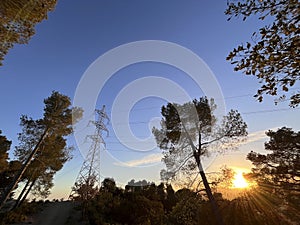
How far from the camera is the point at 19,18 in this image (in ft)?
20.5

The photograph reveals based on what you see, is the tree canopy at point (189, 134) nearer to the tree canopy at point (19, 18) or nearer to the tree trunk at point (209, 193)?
the tree trunk at point (209, 193)

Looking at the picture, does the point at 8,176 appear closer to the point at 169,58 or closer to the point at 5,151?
the point at 5,151

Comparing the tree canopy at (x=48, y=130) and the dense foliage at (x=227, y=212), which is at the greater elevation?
the tree canopy at (x=48, y=130)

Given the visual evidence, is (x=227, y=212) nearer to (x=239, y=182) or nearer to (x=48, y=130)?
(x=239, y=182)

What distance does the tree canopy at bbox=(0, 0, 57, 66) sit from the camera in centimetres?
591

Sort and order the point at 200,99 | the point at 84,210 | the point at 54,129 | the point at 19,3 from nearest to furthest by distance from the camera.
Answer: the point at 19,3 → the point at 200,99 → the point at 54,129 → the point at 84,210

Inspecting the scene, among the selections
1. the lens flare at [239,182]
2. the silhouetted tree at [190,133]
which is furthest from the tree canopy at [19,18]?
the lens flare at [239,182]

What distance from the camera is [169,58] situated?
20.0 m

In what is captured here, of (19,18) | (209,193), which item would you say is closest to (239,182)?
(209,193)

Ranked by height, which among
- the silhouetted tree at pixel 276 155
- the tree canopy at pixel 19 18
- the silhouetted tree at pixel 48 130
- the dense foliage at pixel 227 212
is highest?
the silhouetted tree at pixel 48 130

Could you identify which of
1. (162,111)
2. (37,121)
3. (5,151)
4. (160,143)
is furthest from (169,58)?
(5,151)

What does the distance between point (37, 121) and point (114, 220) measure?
33.9 feet

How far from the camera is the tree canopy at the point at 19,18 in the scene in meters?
5.91

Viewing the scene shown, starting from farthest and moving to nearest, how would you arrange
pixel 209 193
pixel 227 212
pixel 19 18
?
pixel 227 212
pixel 209 193
pixel 19 18
